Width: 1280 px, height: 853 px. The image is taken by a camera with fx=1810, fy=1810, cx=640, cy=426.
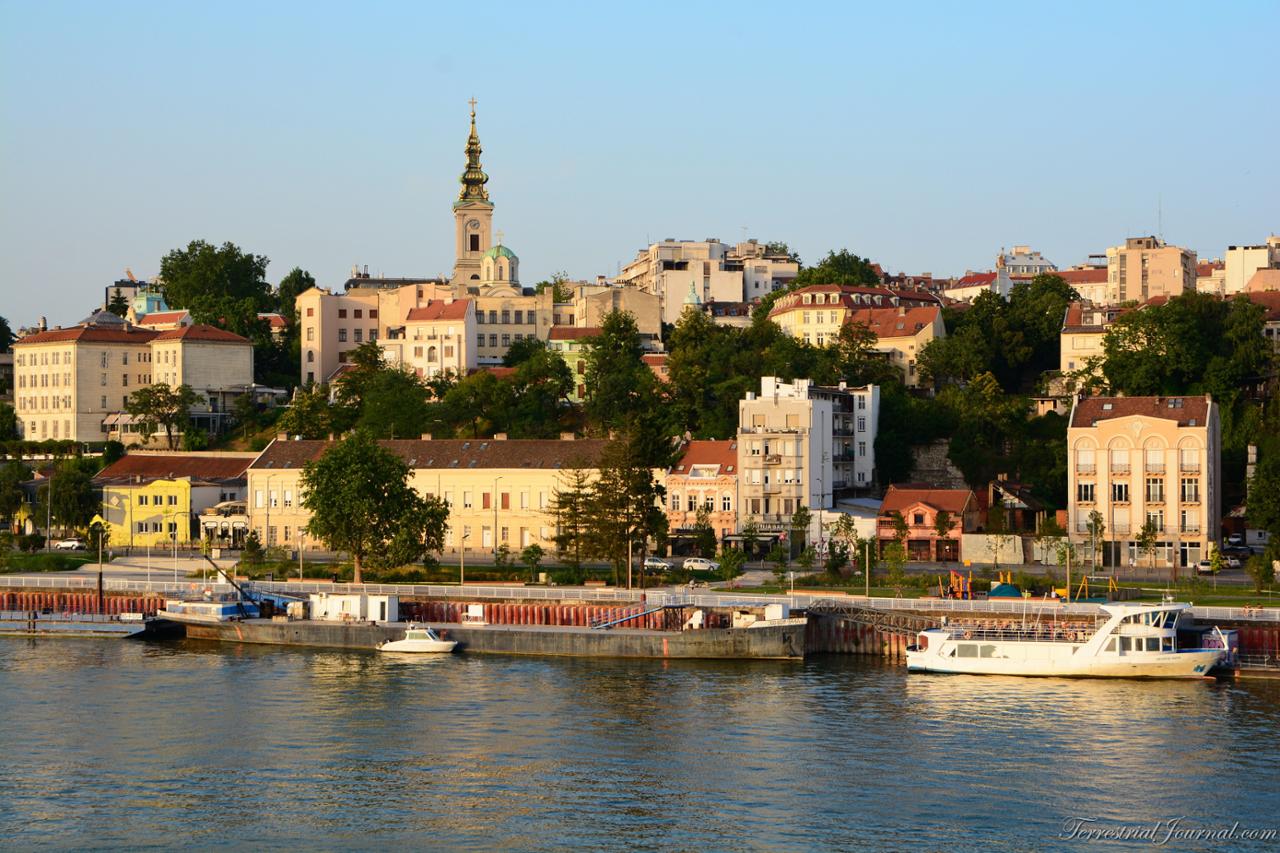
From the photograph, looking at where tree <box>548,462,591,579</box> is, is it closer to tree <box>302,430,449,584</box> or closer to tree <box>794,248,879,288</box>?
tree <box>302,430,449,584</box>

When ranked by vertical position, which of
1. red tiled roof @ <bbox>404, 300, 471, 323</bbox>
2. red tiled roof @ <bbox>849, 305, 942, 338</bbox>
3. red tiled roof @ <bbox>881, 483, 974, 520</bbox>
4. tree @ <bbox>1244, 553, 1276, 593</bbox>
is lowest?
tree @ <bbox>1244, 553, 1276, 593</bbox>

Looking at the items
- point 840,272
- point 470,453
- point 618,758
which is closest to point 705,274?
point 840,272

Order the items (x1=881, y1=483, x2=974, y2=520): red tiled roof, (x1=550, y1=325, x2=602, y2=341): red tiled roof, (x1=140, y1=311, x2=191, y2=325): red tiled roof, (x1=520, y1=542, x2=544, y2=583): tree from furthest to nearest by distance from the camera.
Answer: (x1=140, y1=311, x2=191, y2=325): red tiled roof
(x1=550, y1=325, x2=602, y2=341): red tiled roof
(x1=881, y1=483, x2=974, y2=520): red tiled roof
(x1=520, y1=542, x2=544, y2=583): tree

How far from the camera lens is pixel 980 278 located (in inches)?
6181

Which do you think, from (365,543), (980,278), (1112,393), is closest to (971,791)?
(365,543)

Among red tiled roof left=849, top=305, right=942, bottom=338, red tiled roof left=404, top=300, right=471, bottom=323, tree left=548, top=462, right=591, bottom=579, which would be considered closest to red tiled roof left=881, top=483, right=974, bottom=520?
tree left=548, top=462, right=591, bottom=579

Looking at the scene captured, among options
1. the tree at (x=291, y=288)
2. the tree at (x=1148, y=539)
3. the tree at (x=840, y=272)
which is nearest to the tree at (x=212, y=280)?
the tree at (x=291, y=288)

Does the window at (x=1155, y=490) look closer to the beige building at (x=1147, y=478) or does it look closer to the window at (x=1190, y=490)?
the beige building at (x=1147, y=478)

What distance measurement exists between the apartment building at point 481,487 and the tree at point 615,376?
20.5ft

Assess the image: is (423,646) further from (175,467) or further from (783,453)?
(175,467)

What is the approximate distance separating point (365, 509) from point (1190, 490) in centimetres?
3629

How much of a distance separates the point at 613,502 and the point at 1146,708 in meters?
27.5

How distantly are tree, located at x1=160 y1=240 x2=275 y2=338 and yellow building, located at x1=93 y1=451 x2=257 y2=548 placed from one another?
35.5 meters

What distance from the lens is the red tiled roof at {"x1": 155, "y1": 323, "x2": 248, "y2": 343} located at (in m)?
121
